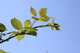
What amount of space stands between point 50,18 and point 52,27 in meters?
0.04

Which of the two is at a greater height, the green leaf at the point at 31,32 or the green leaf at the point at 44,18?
the green leaf at the point at 44,18

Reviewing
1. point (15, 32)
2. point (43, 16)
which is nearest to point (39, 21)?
point (43, 16)

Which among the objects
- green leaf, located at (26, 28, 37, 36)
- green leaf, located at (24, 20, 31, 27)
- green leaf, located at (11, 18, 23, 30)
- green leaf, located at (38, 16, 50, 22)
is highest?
green leaf, located at (38, 16, 50, 22)

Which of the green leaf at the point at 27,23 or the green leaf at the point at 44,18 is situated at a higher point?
the green leaf at the point at 44,18

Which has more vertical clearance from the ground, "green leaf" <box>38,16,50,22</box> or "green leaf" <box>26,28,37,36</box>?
"green leaf" <box>38,16,50,22</box>

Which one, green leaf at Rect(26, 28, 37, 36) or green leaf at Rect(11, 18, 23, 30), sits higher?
green leaf at Rect(11, 18, 23, 30)

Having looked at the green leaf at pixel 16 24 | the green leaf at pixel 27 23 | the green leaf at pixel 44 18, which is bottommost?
the green leaf at pixel 16 24

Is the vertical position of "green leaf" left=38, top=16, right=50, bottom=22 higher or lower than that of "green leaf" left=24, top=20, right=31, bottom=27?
higher

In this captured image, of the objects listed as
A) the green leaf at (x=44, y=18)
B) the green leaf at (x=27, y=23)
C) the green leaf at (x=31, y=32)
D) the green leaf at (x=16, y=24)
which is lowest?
the green leaf at (x=31, y=32)

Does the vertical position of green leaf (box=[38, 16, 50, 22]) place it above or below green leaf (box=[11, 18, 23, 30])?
above

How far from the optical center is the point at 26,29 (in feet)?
2.34

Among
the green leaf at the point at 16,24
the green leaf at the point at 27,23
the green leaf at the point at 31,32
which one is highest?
the green leaf at the point at 27,23

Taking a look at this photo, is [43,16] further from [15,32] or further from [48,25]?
[15,32]

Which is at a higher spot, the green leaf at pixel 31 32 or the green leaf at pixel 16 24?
the green leaf at pixel 16 24
